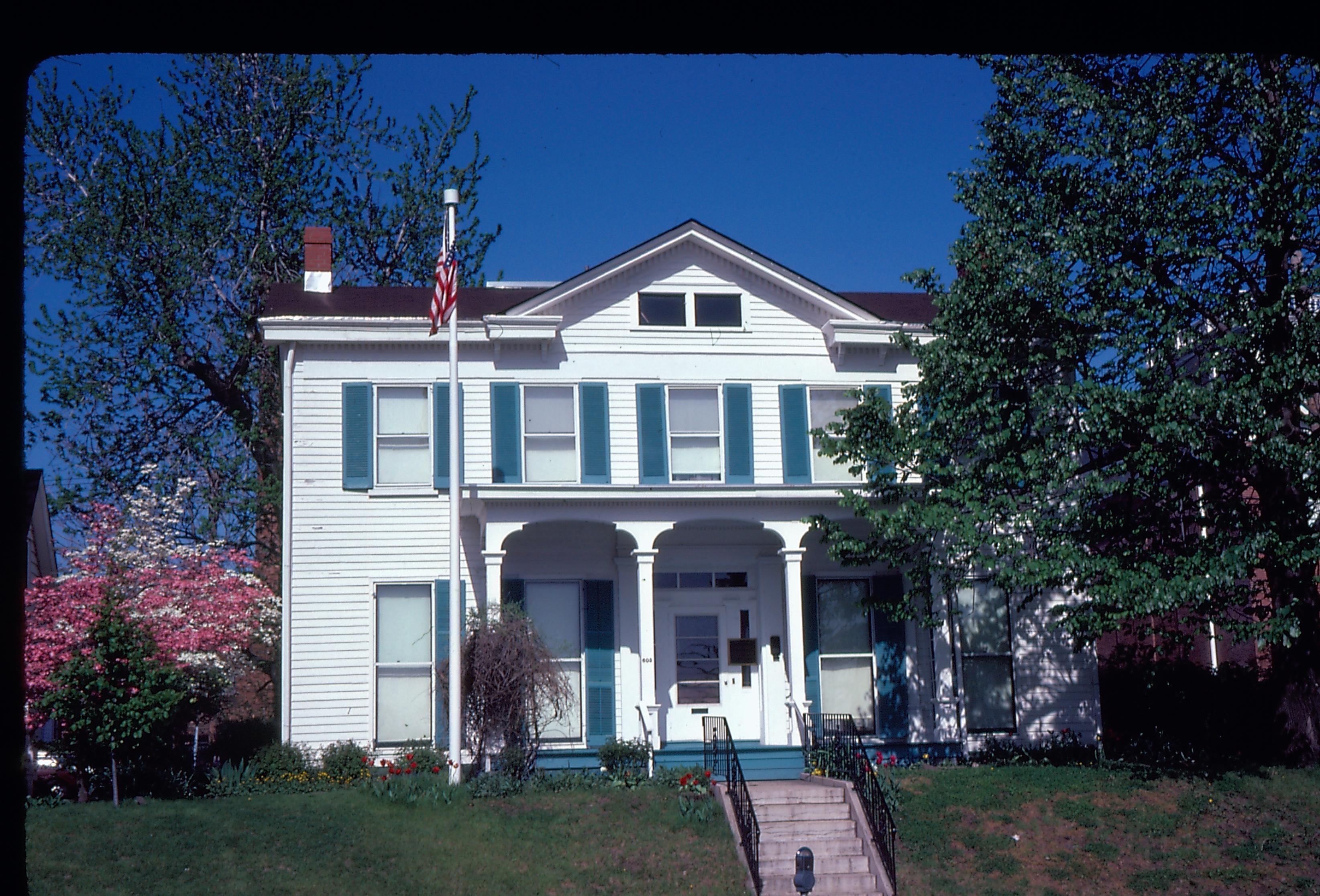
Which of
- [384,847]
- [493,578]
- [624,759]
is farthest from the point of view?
[493,578]

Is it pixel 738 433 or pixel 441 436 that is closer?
pixel 441 436

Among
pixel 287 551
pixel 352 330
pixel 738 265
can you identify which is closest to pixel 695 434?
pixel 738 265

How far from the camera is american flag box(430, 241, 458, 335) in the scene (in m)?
16.9

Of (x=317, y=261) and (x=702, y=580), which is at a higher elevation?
(x=317, y=261)

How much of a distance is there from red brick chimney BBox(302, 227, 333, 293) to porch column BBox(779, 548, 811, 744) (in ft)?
29.4

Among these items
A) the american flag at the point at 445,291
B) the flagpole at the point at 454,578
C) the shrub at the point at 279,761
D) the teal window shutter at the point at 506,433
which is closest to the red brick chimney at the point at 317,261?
the teal window shutter at the point at 506,433

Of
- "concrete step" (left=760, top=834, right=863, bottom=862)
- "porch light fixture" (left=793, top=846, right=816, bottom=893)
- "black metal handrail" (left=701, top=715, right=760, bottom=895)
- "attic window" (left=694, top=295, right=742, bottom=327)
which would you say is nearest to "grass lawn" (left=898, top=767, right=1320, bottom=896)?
"concrete step" (left=760, top=834, right=863, bottom=862)

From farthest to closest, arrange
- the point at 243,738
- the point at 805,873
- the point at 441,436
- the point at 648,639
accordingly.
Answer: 1. the point at 243,738
2. the point at 441,436
3. the point at 648,639
4. the point at 805,873

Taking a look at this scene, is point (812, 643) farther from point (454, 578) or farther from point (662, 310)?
point (454, 578)

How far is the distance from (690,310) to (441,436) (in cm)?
432

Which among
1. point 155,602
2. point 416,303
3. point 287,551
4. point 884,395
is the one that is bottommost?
point 155,602

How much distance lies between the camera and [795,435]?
64.0 ft

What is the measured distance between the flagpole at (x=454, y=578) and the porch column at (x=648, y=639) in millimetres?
2511

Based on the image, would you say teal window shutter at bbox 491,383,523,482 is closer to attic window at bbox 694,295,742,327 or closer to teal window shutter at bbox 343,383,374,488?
teal window shutter at bbox 343,383,374,488
